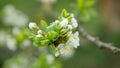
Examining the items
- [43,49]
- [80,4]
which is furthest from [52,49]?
[43,49]

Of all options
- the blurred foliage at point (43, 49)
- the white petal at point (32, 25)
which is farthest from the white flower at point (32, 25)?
the blurred foliage at point (43, 49)

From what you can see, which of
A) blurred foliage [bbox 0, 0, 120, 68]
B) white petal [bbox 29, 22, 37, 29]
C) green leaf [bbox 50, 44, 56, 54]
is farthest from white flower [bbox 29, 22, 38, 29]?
blurred foliage [bbox 0, 0, 120, 68]

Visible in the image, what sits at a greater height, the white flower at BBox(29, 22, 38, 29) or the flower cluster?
the white flower at BBox(29, 22, 38, 29)

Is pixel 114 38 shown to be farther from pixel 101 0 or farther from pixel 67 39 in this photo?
pixel 67 39

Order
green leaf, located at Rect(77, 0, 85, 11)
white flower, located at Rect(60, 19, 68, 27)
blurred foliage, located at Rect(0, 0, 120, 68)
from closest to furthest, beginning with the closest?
white flower, located at Rect(60, 19, 68, 27) → green leaf, located at Rect(77, 0, 85, 11) → blurred foliage, located at Rect(0, 0, 120, 68)

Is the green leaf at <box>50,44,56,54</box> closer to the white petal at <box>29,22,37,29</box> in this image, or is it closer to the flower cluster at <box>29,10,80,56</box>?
the flower cluster at <box>29,10,80,56</box>

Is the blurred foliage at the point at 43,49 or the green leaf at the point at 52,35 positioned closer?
the green leaf at the point at 52,35

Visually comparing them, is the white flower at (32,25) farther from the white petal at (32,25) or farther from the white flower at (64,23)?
the white flower at (64,23)

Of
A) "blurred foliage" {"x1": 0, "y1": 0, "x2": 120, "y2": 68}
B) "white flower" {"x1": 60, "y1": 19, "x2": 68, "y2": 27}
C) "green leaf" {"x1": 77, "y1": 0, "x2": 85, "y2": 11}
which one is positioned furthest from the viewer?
"blurred foliage" {"x1": 0, "y1": 0, "x2": 120, "y2": 68}

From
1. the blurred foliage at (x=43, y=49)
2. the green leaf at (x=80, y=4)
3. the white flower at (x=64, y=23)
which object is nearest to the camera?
the white flower at (x=64, y=23)
